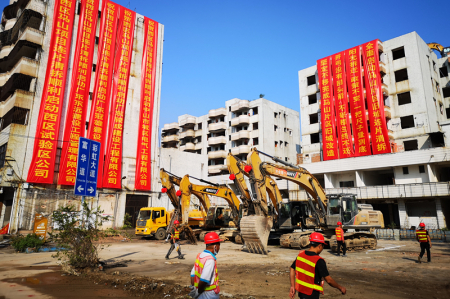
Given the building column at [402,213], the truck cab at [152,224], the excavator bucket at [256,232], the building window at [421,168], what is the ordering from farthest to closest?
1. the building window at [421,168]
2. the building column at [402,213]
3. the truck cab at [152,224]
4. the excavator bucket at [256,232]

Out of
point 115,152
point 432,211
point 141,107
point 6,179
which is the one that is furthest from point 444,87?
point 6,179

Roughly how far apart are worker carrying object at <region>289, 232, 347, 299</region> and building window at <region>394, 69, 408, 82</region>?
4113 centimetres

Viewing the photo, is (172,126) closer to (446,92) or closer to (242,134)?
(242,134)

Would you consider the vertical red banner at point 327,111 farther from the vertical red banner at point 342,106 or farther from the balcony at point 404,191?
the balcony at point 404,191

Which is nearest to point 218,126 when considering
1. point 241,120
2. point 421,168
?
point 241,120

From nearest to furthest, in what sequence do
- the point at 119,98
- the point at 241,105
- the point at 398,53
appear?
the point at 119,98, the point at 398,53, the point at 241,105

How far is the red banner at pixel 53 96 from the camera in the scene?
2750 centimetres

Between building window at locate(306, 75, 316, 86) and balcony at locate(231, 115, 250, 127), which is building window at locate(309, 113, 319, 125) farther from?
balcony at locate(231, 115, 250, 127)

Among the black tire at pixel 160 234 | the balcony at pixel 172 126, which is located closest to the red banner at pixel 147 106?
the black tire at pixel 160 234

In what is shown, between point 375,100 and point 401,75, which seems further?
point 401,75

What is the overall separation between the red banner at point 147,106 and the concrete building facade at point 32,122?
0.54 metres

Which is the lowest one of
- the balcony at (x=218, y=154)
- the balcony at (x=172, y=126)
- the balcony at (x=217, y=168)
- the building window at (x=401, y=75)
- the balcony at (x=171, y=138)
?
the balcony at (x=217, y=168)

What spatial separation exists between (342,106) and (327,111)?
2004 mm

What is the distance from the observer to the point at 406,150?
3678cm
